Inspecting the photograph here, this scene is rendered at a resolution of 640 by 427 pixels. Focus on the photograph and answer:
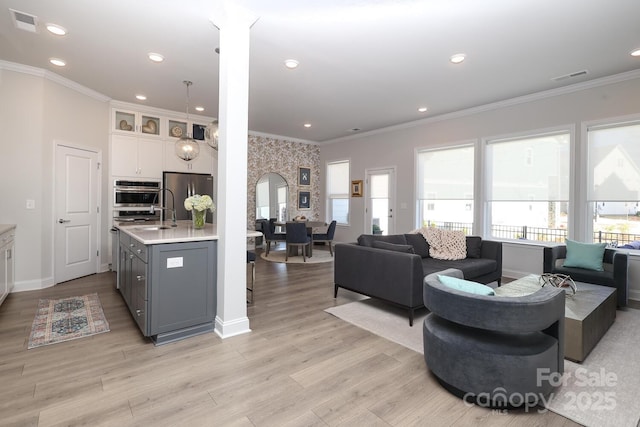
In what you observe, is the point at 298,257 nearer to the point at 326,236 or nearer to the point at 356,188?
the point at 326,236

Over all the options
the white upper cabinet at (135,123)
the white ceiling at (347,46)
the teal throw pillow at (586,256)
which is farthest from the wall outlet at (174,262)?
the teal throw pillow at (586,256)

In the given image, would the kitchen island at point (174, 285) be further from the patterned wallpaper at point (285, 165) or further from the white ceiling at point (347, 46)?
the patterned wallpaper at point (285, 165)

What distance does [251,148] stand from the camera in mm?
7875

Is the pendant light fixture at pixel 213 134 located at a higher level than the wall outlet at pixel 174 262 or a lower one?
higher

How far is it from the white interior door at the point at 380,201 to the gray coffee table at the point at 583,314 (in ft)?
13.1

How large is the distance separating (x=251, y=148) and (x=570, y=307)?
22.6 ft

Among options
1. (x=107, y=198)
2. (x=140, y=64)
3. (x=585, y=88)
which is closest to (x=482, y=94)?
(x=585, y=88)

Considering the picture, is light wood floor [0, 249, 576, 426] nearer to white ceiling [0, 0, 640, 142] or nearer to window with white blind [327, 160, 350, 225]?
white ceiling [0, 0, 640, 142]

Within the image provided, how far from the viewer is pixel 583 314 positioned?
2531 mm

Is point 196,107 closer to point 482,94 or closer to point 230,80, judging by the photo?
point 230,80

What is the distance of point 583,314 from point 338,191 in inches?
261

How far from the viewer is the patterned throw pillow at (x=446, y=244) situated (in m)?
4.40

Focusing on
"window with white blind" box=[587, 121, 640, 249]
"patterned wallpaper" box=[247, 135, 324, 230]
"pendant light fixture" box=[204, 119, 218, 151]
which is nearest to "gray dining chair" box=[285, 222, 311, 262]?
"patterned wallpaper" box=[247, 135, 324, 230]

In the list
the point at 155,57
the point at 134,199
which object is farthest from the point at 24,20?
the point at 134,199
